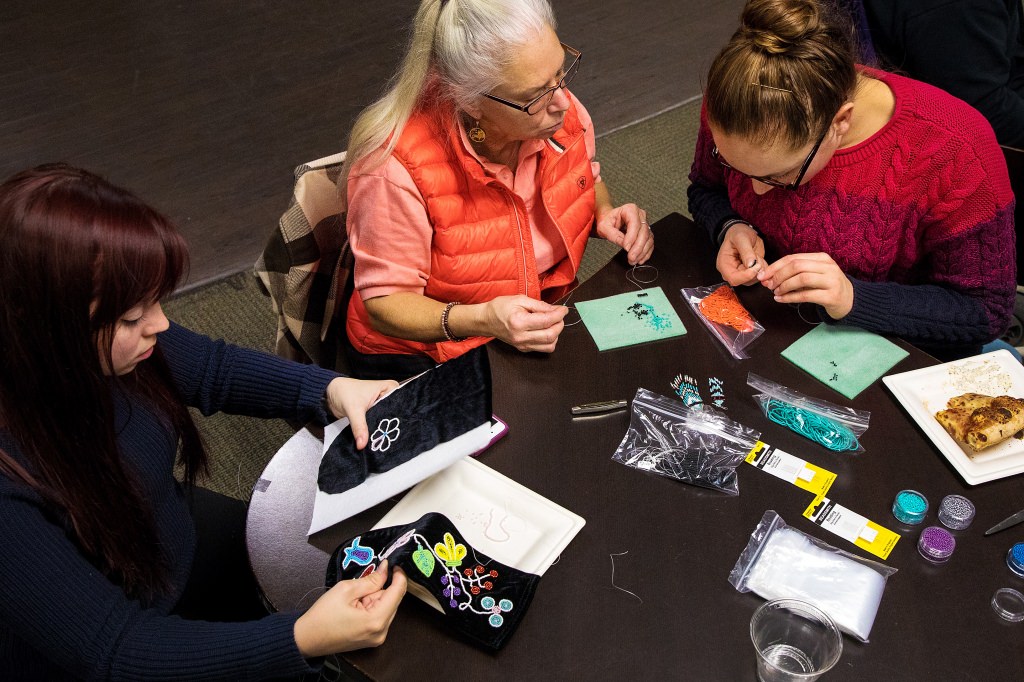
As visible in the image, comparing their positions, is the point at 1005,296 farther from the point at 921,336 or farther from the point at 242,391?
the point at 242,391

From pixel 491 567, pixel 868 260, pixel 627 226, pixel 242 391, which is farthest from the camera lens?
pixel 627 226

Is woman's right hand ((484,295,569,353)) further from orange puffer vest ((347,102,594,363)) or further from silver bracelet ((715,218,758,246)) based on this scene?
silver bracelet ((715,218,758,246))

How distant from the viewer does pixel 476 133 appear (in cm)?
164

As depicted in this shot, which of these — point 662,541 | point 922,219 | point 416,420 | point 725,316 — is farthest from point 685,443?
point 922,219

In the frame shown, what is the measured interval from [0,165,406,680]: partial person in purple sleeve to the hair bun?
3.27ft

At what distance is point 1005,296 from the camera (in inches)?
61.3

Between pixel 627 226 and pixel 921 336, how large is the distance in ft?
2.03

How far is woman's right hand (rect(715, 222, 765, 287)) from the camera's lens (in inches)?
62.9

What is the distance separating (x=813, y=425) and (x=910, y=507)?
0.19 meters

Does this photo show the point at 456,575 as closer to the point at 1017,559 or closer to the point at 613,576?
the point at 613,576

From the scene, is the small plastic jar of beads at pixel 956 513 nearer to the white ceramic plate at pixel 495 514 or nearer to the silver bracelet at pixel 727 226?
the white ceramic plate at pixel 495 514

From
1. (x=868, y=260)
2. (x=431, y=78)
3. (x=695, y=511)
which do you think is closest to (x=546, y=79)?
(x=431, y=78)

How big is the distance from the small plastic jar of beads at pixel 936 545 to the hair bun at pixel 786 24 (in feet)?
2.61

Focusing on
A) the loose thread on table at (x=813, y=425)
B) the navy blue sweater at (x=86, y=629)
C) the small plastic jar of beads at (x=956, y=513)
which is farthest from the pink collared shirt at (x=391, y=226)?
the small plastic jar of beads at (x=956, y=513)
